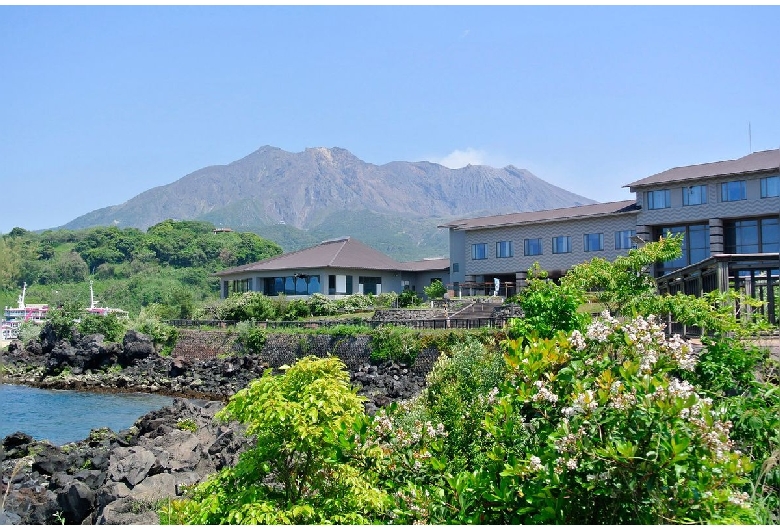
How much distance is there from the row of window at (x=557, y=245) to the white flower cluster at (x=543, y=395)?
118ft

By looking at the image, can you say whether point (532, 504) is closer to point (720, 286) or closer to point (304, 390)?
point (304, 390)

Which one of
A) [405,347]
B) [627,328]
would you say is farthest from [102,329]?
[627,328]

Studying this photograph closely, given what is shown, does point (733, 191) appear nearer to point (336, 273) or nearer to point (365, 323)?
point (365, 323)

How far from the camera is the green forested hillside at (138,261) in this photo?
234 ft

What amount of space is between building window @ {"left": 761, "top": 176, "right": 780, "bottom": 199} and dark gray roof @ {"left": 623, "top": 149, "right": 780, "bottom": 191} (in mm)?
602

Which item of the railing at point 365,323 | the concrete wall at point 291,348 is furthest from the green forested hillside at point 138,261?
the concrete wall at point 291,348

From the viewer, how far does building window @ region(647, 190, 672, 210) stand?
1499 inches

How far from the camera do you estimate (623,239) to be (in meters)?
40.6

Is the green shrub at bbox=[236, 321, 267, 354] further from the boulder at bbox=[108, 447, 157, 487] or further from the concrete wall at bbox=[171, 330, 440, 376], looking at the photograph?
the boulder at bbox=[108, 447, 157, 487]

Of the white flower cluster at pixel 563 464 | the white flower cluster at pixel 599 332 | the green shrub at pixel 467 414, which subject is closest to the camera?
the white flower cluster at pixel 563 464

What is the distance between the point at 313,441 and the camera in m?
5.74

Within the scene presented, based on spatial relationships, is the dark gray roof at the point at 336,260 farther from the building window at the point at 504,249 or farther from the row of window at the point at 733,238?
the row of window at the point at 733,238

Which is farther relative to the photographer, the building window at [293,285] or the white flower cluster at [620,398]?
the building window at [293,285]

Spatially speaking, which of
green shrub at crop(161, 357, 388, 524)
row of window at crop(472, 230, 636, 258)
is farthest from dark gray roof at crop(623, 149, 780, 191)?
green shrub at crop(161, 357, 388, 524)
